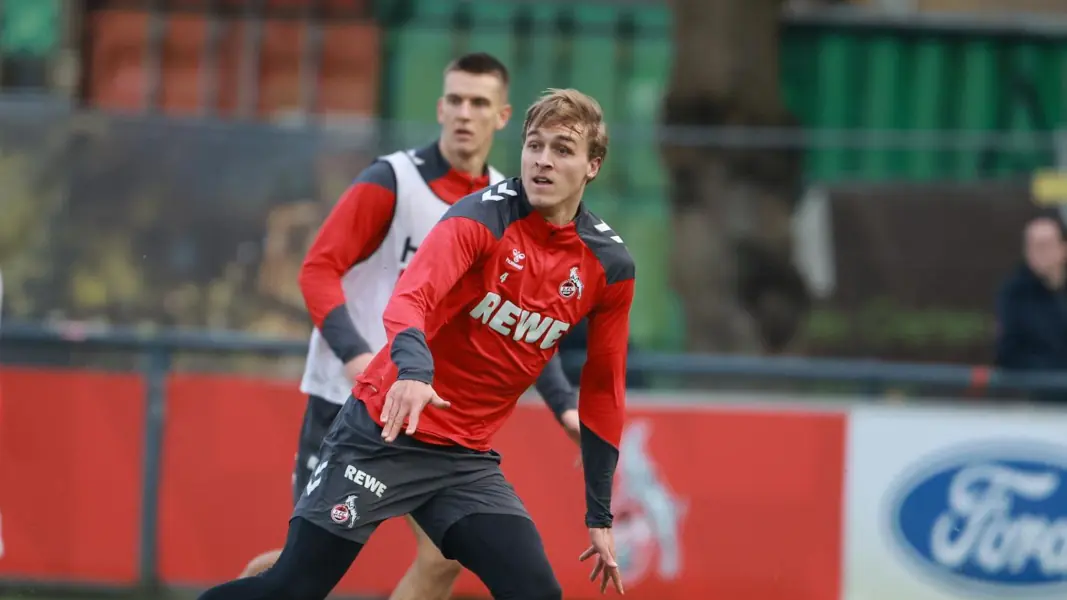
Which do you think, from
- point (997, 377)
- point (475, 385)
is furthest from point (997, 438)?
point (475, 385)

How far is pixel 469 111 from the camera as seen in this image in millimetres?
6367

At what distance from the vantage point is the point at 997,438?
8680 millimetres

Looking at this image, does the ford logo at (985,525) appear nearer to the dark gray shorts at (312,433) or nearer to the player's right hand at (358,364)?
the dark gray shorts at (312,433)

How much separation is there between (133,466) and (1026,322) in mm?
5322

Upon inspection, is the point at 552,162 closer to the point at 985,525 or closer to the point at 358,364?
the point at 358,364

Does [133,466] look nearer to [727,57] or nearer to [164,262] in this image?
[164,262]

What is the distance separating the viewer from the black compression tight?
5078 millimetres

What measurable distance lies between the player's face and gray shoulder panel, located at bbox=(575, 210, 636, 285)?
0.18m

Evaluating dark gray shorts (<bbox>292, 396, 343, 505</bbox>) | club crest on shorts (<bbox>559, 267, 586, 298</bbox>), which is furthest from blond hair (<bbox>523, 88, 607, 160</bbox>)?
dark gray shorts (<bbox>292, 396, 343, 505</bbox>)

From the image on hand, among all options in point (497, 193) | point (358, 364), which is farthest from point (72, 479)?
point (497, 193)

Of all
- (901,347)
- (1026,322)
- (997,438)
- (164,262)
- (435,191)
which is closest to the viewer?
(435,191)

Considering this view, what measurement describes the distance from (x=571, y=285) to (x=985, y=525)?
4.31 metres

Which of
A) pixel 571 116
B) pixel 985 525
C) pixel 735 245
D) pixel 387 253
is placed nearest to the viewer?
pixel 571 116

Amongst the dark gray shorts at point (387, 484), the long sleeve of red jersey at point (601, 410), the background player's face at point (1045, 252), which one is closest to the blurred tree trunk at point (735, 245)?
the background player's face at point (1045, 252)
